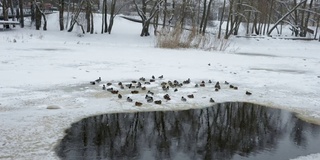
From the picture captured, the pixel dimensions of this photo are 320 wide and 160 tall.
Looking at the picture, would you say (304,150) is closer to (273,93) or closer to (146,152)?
(146,152)

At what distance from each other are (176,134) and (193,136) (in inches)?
10.2

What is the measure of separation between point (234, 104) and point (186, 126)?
6.19 ft

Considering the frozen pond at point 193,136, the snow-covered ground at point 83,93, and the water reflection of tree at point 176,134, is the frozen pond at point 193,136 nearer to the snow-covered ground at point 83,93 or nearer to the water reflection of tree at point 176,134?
the water reflection of tree at point 176,134

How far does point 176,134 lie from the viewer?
5.08 meters

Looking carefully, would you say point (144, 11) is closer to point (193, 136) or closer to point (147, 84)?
point (147, 84)

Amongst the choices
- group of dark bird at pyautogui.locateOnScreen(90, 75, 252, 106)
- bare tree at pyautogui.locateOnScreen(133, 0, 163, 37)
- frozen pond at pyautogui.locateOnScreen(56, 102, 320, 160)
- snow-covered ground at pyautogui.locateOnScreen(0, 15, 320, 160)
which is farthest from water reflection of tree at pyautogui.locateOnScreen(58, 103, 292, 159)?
bare tree at pyautogui.locateOnScreen(133, 0, 163, 37)

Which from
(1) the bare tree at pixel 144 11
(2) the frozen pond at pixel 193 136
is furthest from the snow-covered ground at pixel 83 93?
(1) the bare tree at pixel 144 11

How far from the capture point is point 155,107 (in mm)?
6387

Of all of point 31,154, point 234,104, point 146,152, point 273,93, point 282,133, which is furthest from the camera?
point 273,93

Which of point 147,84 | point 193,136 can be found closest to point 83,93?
point 147,84

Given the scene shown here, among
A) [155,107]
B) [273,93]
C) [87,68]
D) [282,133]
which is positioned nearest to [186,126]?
[155,107]

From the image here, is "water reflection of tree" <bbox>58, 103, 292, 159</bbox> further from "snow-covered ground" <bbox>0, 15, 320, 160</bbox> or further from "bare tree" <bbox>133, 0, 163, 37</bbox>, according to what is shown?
"bare tree" <bbox>133, 0, 163, 37</bbox>

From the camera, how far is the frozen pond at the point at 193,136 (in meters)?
4.29

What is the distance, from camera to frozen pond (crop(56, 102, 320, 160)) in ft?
14.1
